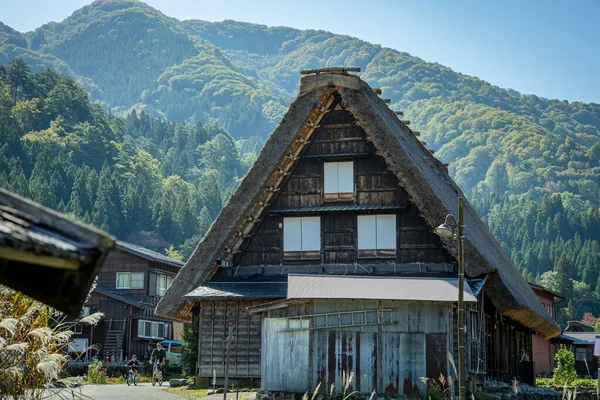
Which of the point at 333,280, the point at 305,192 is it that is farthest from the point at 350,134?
the point at 333,280

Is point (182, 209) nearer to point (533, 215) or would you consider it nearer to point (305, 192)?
point (533, 215)

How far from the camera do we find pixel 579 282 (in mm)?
115062

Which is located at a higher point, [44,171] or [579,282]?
[44,171]

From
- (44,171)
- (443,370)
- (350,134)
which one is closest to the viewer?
(443,370)

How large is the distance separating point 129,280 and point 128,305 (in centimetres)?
281

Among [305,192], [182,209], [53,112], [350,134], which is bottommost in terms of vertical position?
[305,192]

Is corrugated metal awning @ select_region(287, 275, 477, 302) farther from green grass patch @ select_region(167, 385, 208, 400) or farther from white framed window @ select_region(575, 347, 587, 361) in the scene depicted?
white framed window @ select_region(575, 347, 587, 361)

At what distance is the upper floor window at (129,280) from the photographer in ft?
149

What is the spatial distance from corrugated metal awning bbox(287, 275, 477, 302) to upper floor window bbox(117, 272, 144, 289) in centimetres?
2477

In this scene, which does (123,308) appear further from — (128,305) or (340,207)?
(340,207)

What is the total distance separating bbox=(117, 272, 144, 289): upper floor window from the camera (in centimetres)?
4550

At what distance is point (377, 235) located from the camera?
2438cm

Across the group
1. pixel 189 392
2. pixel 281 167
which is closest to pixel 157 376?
pixel 189 392

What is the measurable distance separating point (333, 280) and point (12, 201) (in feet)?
60.4
